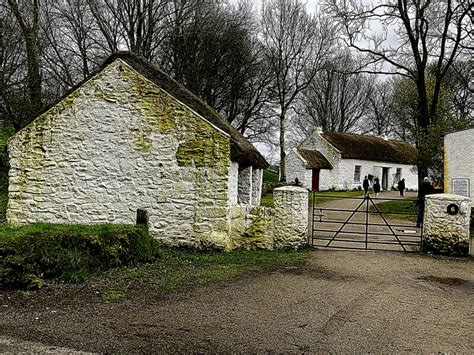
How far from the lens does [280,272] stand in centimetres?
891

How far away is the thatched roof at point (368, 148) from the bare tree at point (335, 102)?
7.07 m

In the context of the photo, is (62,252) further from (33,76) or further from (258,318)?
(33,76)

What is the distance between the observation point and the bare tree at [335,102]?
5078 cm

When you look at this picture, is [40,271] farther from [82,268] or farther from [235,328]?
[235,328]

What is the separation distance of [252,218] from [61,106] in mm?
5353

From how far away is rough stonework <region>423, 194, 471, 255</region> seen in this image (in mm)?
11086

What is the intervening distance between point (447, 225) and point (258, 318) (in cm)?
725

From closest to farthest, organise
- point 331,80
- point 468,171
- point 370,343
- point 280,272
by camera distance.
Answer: point 370,343 < point 280,272 < point 468,171 < point 331,80

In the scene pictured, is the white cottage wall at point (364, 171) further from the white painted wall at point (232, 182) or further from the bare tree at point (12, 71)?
the white painted wall at point (232, 182)

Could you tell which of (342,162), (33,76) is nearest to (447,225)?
(33,76)

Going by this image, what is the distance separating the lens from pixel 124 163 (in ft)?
35.5

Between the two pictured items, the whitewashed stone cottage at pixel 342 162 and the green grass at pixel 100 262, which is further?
the whitewashed stone cottage at pixel 342 162

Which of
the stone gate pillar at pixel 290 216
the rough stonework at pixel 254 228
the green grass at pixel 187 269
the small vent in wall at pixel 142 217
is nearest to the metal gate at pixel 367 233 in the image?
the stone gate pillar at pixel 290 216

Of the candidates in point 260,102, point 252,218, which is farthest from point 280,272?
point 260,102
